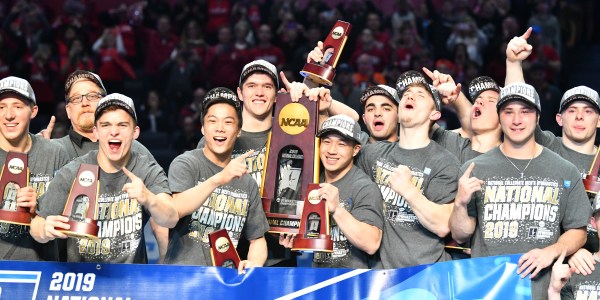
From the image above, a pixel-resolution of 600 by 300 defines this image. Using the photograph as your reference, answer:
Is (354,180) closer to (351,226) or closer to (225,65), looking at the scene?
(351,226)

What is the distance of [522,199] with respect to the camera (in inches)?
253

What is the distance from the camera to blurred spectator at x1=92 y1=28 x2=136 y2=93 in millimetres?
15555

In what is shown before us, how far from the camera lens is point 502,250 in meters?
6.42

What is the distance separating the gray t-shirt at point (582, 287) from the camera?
634 cm

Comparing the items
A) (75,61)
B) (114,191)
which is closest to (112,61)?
(75,61)

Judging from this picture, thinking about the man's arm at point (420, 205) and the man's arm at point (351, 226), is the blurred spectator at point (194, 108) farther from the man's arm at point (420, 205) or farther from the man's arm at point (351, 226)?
the man's arm at point (420, 205)

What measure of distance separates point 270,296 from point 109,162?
135 centimetres

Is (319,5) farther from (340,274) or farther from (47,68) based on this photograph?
(340,274)

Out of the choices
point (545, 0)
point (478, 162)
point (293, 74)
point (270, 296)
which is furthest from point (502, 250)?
point (545, 0)

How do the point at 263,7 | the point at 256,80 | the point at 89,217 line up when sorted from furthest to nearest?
the point at 263,7
the point at 256,80
the point at 89,217

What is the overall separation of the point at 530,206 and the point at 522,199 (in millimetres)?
63

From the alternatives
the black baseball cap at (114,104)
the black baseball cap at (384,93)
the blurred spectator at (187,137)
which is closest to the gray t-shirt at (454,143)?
the black baseball cap at (384,93)

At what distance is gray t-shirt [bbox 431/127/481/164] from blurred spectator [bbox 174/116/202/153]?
259 inches

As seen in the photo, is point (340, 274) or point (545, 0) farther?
point (545, 0)
